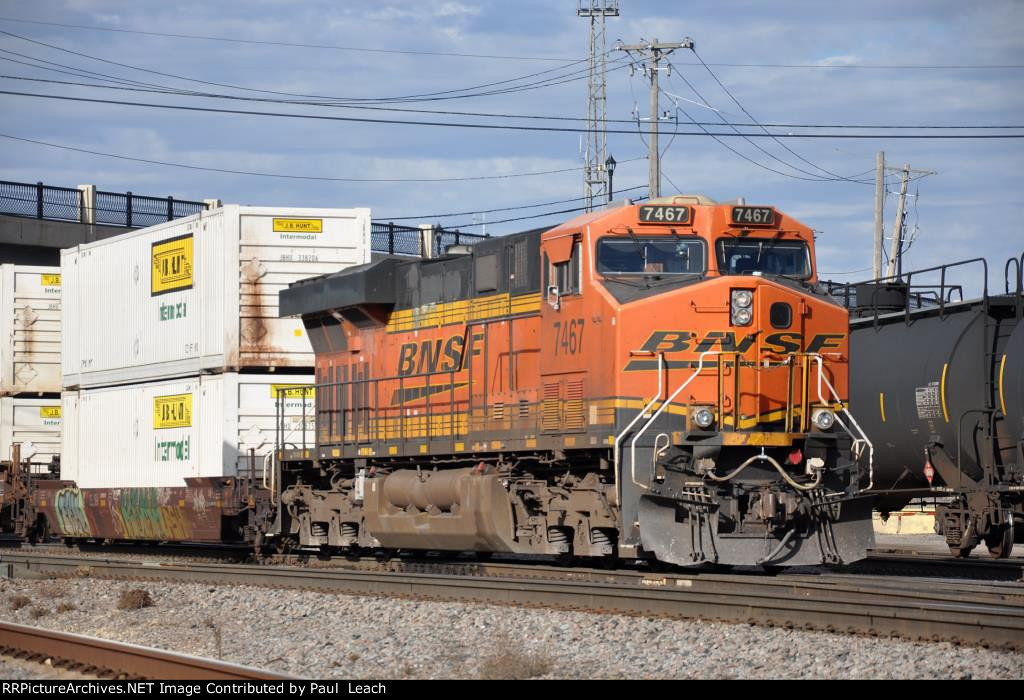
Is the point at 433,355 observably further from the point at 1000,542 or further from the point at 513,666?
the point at 513,666

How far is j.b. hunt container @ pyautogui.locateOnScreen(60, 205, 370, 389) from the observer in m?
19.3

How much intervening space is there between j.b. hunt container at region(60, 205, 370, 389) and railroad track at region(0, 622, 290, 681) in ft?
30.2

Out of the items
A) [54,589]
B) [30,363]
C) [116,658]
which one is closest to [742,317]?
[116,658]

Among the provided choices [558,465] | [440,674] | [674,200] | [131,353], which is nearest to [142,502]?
[131,353]

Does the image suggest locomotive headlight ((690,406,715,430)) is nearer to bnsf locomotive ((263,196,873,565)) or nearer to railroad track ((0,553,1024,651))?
bnsf locomotive ((263,196,873,565))

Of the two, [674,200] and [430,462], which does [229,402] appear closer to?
[430,462]

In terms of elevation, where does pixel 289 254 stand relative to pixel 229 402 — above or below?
above

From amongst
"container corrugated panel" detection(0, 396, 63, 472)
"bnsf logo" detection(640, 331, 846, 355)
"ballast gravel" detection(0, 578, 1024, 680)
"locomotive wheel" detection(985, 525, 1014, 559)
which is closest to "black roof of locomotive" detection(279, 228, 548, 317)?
"bnsf logo" detection(640, 331, 846, 355)

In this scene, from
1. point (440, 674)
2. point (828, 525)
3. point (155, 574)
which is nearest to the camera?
point (440, 674)

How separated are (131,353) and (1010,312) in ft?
45.6

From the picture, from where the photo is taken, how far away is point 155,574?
52.9 ft

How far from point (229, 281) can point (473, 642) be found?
10.3m

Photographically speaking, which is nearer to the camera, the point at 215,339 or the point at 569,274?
the point at 569,274

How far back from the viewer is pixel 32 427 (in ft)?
83.2
